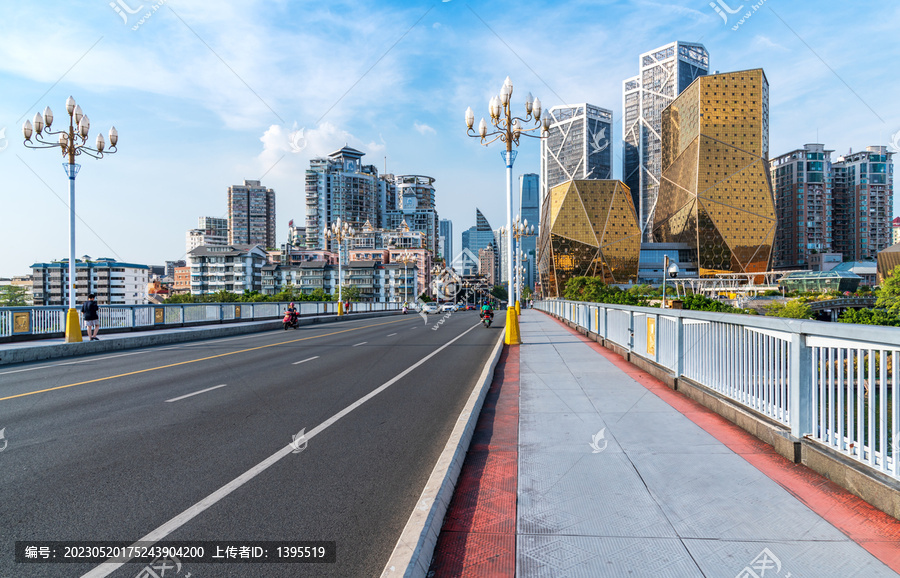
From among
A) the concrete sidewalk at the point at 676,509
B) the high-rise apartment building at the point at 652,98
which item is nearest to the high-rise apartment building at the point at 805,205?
the high-rise apartment building at the point at 652,98

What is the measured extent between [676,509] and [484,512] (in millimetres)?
1543

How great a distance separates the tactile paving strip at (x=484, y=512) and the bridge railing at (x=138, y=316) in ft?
67.8

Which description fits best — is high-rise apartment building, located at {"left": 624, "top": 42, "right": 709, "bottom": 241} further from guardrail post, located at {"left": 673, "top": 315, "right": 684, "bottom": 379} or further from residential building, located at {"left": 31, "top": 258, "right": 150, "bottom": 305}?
residential building, located at {"left": 31, "top": 258, "right": 150, "bottom": 305}

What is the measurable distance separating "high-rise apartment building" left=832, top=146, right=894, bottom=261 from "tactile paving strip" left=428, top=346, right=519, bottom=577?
773 feet

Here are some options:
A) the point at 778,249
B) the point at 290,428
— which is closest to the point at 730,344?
the point at 290,428

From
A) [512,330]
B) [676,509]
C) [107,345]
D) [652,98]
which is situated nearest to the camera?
[676,509]

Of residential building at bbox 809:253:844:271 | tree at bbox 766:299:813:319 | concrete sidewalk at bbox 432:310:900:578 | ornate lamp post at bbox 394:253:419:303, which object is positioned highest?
residential building at bbox 809:253:844:271

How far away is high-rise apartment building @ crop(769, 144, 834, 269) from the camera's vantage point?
17462 cm

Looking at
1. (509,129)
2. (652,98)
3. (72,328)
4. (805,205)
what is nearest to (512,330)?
(509,129)

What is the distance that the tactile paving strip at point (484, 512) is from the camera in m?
3.16

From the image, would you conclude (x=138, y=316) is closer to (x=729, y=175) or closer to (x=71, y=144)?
(x=71, y=144)

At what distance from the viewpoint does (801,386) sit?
470 centimetres

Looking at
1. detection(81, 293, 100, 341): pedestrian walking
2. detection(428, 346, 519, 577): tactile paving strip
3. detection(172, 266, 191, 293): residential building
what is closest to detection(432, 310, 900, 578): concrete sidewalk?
detection(428, 346, 519, 577): tactile paving strip

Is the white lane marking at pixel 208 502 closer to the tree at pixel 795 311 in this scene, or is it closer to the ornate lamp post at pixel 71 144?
the ornate lamp post at pixel 71 144
